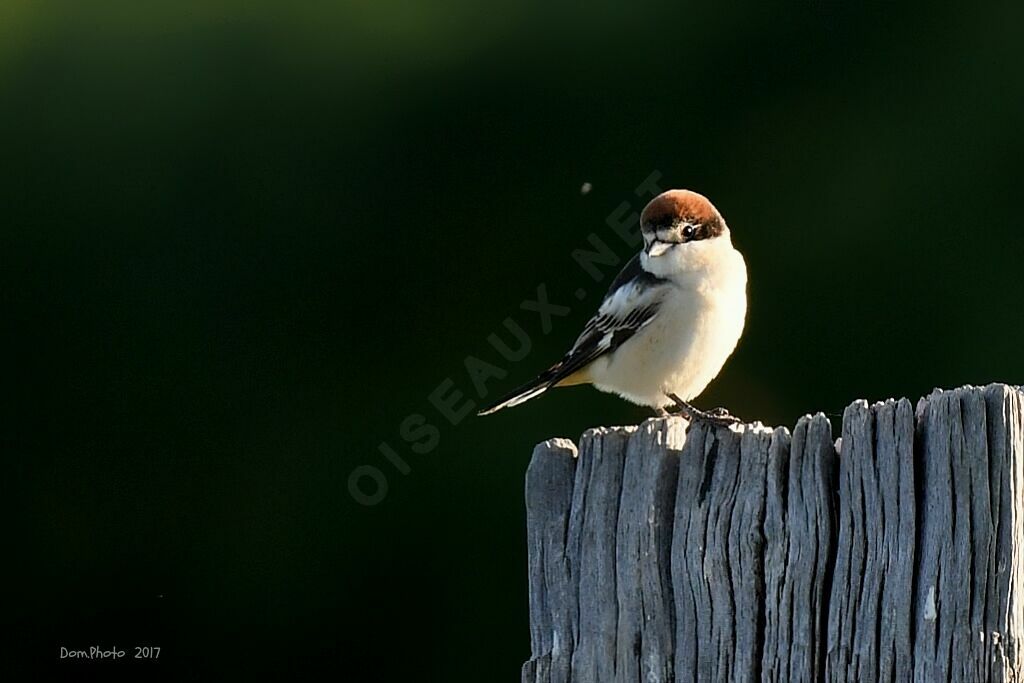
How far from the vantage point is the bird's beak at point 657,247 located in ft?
21.0

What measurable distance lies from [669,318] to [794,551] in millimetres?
3035

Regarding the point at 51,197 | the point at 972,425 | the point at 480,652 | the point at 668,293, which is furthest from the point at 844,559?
the point at 51,197

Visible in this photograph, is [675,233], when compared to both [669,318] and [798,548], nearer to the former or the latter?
[669,318]

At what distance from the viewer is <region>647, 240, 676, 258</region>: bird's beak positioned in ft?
21.0

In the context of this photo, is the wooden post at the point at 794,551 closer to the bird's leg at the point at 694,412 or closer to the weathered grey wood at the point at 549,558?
the weathered grey wood at the point at 549,558

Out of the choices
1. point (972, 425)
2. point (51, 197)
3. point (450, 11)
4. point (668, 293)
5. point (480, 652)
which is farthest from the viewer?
point (450, 11)

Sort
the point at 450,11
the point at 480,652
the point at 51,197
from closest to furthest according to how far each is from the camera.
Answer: the point at 480,652 → the point at 51,197 → the point at 450,11

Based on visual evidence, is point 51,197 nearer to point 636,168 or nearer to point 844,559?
point 636,168

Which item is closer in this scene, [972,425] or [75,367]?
[972,425]

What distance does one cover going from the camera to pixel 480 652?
10633 mm

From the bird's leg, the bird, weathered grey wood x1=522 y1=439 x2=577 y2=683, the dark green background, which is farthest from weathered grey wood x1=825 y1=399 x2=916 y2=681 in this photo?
the dark green background

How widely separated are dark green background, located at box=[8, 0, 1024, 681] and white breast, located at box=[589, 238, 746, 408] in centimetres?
364

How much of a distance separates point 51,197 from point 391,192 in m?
2.56

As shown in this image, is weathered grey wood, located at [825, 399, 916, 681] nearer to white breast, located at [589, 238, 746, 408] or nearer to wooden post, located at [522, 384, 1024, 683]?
wooden post, located at [522, 384, 1024, 683]
